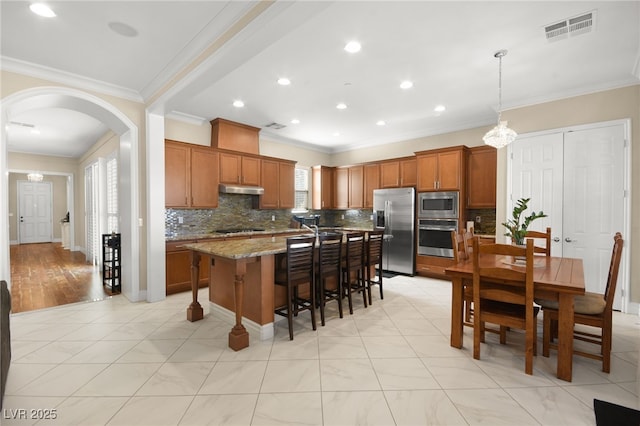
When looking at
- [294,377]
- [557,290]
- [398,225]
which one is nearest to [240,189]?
[398,225]

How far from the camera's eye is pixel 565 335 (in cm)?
217

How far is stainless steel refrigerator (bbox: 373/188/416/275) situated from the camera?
221 inches

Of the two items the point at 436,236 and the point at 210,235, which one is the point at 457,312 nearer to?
the point at 436,236

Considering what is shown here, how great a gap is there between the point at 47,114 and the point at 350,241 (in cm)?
561

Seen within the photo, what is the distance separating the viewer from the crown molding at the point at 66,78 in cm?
309

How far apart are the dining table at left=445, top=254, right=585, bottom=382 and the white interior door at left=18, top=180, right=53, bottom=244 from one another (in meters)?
13.2

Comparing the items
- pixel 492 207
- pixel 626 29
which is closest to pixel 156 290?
pixel 492 207

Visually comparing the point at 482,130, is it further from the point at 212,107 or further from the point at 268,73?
the point at 212,107

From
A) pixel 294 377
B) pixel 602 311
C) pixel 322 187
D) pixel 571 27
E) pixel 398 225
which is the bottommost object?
pixel 294 377

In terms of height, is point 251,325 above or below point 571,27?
below

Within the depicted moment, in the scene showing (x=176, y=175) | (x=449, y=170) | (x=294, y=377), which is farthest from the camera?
(x=449, y=170)

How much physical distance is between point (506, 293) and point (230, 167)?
15.2ft

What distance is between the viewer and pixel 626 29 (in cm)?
265

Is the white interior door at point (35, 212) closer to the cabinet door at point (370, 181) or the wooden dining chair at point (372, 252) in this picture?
the cabinet door at point (370, 181)
